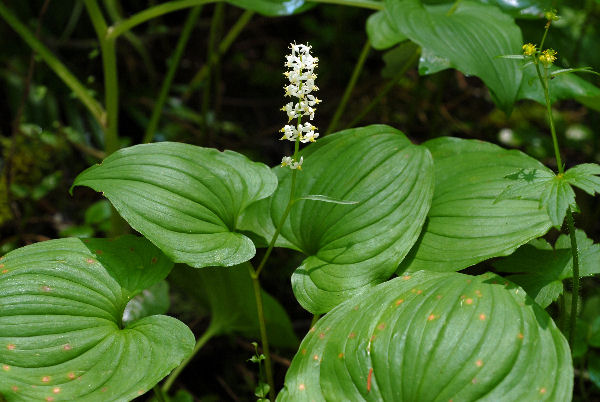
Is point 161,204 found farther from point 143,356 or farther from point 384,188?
point 384,188

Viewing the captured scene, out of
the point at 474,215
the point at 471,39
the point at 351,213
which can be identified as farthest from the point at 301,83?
the point at 471,39

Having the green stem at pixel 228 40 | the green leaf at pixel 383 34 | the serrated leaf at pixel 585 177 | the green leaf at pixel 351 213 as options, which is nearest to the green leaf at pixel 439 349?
the green leaf at pixel 351 213

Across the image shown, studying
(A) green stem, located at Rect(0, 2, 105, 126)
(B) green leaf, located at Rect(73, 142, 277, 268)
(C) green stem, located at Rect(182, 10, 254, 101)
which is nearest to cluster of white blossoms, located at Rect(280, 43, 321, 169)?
(B) green leaf, located at Rect(73, 142, 277, 268)

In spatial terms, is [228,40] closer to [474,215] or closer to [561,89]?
[561,89]

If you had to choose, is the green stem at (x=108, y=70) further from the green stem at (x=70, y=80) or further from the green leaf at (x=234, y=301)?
the green leaf at (x=234, y=301)

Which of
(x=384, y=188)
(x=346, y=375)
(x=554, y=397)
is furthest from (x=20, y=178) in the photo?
(x=554, y=397)
